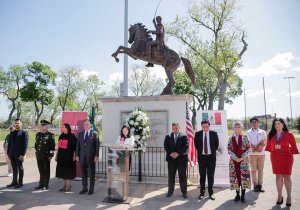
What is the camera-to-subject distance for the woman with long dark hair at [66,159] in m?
7.27

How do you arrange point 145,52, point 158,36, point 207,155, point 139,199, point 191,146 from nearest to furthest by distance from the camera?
point 139,199 < point 207,155 < point 191,146 < point 158,36 < point 145,52

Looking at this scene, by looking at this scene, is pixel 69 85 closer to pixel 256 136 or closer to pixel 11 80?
pixel 11 80

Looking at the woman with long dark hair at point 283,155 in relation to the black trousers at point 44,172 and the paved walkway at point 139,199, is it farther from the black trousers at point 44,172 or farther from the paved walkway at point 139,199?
the black trousers at point 44,172

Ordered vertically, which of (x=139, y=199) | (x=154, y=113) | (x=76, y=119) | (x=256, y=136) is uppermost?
(x=154, y=113)

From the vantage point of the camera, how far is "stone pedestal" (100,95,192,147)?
902 cm

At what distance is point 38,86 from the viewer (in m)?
50.9

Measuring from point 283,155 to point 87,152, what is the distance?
4671 mm

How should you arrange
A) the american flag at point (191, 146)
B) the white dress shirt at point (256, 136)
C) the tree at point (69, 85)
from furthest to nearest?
1. the tree at point (69, 85)
2. the american flag at point (191, 146)
3. the white dress shirt at point (256, 136)

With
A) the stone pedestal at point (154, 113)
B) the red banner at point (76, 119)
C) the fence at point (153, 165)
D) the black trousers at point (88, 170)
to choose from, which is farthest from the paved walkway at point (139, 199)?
the stone pedestal at point (154, 113)

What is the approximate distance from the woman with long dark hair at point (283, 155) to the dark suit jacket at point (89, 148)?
4.26 metres

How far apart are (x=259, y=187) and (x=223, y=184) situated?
984 millimetres

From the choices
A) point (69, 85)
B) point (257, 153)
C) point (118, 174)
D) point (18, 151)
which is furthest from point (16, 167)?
point (69, 85)

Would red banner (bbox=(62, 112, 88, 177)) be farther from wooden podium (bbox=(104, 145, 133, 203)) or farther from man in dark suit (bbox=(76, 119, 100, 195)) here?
wooden podium (bbox=(104, 145, 133, 203))

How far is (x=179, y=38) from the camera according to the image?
1200 inches
